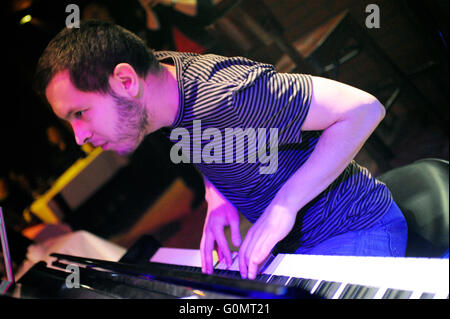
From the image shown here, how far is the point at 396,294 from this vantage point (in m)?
0.69

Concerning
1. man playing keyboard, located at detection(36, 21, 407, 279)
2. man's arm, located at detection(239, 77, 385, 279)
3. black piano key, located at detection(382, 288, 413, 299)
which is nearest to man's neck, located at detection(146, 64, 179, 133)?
man playing keyboard, located at detection(36, 21, 407, 279)

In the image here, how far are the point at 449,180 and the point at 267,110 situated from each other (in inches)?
25.7

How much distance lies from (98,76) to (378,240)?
1.09m

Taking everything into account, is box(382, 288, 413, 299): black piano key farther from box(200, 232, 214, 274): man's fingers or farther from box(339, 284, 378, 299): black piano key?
box(200, 232, 214, 274): man's fingers

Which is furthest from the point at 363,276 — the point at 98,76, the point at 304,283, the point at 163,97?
the point at 98,76

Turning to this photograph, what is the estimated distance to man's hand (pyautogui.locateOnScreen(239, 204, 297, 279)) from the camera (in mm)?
960

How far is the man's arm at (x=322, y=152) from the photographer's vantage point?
943 mm

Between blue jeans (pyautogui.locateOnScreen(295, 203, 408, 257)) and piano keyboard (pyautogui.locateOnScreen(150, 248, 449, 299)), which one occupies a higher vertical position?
piano keyboard (pyautogui.locateOnScreen(150, 248, 449, 299))

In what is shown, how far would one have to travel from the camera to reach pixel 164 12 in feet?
10.8

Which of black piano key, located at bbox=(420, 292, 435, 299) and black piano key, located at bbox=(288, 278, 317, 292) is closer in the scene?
black piano key, located at bbox=(420, 292, 435, 299)

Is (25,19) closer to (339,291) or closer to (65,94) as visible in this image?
(65,94)

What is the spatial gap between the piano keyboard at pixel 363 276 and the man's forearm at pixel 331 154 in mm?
181

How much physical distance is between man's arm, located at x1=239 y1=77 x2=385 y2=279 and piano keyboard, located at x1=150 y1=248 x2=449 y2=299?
0.11 metres
